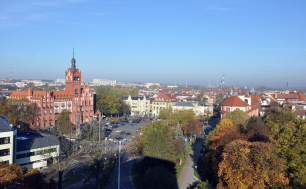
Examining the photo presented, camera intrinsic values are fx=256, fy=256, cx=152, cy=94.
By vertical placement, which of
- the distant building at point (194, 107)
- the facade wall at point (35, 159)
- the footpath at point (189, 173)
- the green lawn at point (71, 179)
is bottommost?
the footpath at point (189, 173)

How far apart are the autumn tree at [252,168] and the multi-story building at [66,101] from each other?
4209 cm

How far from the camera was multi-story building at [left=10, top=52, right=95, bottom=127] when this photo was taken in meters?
59.2

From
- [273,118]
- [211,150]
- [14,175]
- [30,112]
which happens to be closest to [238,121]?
[273,118]

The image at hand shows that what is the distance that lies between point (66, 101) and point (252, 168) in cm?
5297

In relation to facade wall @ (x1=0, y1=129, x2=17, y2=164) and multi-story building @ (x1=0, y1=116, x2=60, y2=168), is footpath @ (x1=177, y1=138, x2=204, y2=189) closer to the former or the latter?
multi-story building @ (x1=0, y1=116, x2=60, y2=168)

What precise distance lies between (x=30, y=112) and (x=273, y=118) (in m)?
48.8

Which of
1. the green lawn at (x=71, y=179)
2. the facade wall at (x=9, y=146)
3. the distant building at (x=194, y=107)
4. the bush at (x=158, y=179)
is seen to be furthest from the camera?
the distant building at (x=194, y=107)

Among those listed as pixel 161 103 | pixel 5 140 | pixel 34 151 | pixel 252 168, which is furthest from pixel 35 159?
pixel 161 103

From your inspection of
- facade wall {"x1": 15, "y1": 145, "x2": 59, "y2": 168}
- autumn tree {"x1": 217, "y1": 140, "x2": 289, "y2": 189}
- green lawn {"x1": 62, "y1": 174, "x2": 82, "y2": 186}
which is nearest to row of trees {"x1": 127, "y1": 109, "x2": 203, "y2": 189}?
autumn tree {"x1": 217, "y1": 140, "x2": 289, "y2": 189}

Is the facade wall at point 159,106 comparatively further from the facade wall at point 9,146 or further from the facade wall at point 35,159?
the facade wall at point 9,146

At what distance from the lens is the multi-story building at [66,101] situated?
59188mm

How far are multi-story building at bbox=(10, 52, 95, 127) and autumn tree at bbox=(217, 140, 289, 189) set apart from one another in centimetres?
4209

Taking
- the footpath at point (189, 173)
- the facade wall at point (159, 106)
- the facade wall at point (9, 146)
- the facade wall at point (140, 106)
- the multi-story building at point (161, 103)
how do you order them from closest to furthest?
the facade wall at point (9, 146), the footpath at point (189, 173), the facade wall at point (159, 106), the multi-story building at point (161, 103), the facade wall at point (140, 106)

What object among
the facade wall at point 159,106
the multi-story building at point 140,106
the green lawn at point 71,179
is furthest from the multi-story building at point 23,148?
the multi-story building at point 140,106
